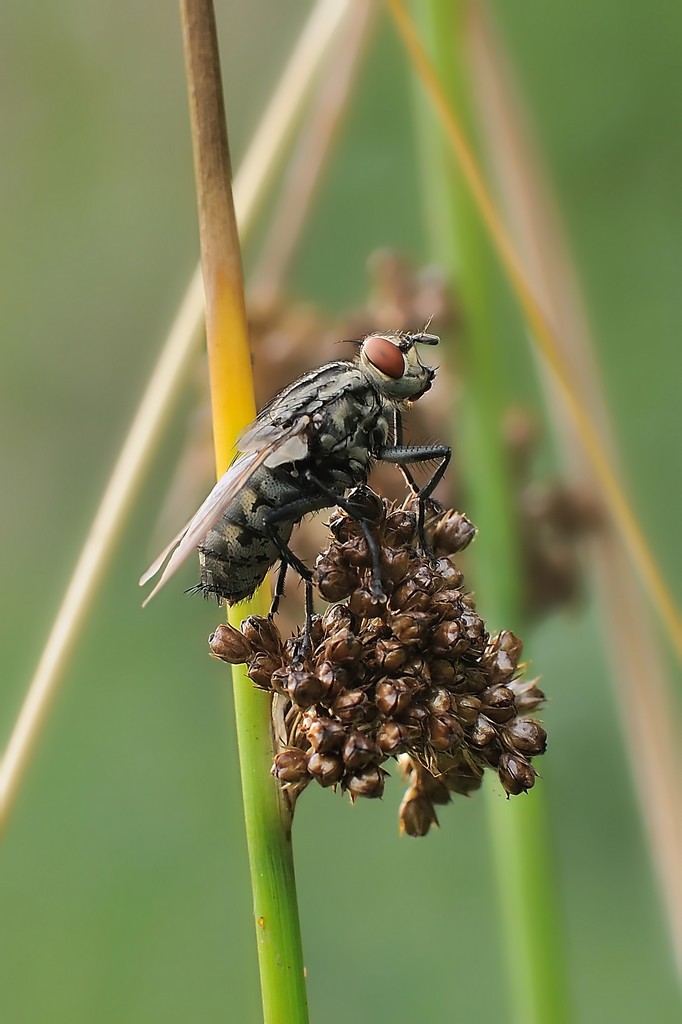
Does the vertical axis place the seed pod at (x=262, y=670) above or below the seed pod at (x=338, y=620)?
below

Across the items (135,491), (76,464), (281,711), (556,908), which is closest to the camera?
(281,711)

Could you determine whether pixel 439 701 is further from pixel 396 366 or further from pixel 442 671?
pixel 396 366

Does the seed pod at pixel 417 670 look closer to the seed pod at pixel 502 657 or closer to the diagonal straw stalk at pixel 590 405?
the seed pod at pixel 502 657

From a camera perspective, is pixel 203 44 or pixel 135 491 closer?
pixel 203 44

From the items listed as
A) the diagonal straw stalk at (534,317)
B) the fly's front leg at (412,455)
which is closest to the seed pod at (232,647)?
the fly's front leg at (412,455)

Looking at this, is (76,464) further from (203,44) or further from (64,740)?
(203,44)

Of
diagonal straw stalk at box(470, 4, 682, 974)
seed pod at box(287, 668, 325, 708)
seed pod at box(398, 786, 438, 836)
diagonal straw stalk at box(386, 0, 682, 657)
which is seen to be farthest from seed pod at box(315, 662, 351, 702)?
diagonal straw stalk at box(470, 4, 682, 974)

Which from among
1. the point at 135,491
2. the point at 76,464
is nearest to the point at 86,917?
the point at 76,464
